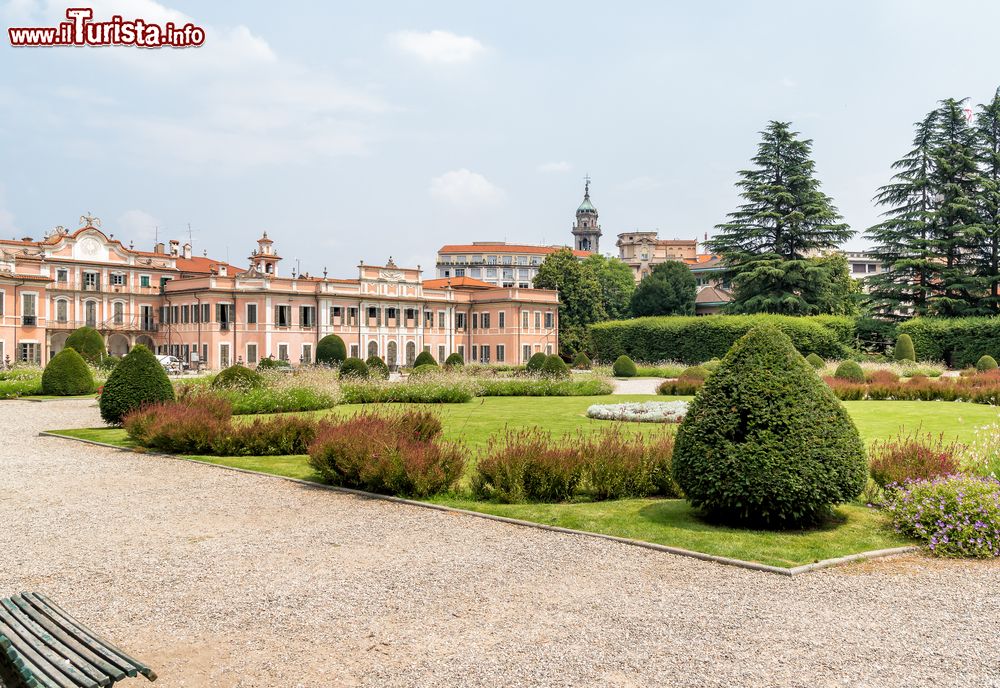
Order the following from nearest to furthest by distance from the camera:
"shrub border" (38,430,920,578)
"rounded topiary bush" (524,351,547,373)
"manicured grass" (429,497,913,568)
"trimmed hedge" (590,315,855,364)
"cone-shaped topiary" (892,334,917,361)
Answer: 1. "shrub border" (38,430,920,578)
2. "manicured grass" (429,497,913,568)
3. "rounded topiary bush" (524,351,547,373)
4. "cone-shaped topiary" (892,334,917,361)
5. "trimmed hedge" (590,315,855,364)

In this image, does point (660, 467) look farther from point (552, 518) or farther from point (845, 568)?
point (845, 568)

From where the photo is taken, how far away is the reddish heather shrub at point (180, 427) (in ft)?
46.2

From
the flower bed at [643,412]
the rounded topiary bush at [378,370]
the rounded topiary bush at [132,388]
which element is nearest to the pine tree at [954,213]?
the rounded topiary bush at [378,370]

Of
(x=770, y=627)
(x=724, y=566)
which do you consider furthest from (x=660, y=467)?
(x=770, y=627)

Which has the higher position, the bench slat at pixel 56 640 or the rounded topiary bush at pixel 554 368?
the rounded topiary bush at pixel 554 368

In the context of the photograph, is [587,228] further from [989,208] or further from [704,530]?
[704,530]

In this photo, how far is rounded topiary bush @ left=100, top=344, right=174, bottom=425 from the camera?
17.2 metres

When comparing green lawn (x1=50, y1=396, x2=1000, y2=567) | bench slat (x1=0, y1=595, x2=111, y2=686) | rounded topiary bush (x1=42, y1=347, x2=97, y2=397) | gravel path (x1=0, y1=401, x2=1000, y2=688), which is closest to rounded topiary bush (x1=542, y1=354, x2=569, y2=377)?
rounded topiary bush (x1=42, y1=347, x2=97, y2=397)

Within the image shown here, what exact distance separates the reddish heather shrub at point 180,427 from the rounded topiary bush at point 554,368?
19.3m

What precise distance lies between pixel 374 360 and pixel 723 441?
3170 centimetres

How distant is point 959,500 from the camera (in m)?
7.61

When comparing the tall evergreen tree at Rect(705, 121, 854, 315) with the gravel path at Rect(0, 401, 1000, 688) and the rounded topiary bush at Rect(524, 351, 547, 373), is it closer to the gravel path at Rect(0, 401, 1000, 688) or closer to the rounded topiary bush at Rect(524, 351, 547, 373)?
the rounded topiary bush at Rect(524, 351, 547, 373)

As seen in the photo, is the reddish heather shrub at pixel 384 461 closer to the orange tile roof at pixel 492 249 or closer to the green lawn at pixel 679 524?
the green lawn at pixel 679 524

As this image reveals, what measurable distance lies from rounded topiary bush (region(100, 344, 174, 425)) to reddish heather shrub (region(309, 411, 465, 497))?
7.48m
